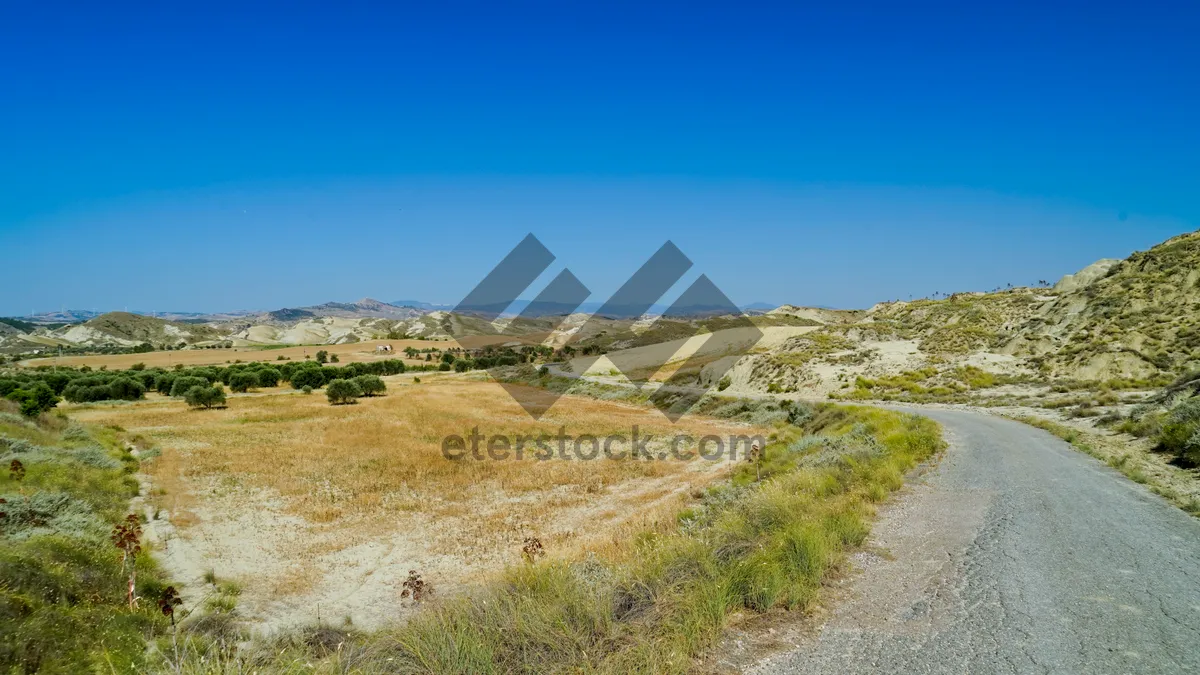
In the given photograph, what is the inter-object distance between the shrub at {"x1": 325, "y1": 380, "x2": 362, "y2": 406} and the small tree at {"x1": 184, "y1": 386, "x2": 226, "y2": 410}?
7912 mm

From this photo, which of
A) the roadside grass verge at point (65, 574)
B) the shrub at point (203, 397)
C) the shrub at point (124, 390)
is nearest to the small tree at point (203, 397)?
the shrub at point (203, 397)

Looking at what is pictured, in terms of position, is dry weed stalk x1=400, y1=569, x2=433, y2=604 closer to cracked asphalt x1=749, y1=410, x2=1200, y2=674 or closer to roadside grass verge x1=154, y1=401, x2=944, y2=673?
roadside grass verge x1=154, y1=401, x2=944, y2=673

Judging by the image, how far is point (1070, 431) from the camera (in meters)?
17.6

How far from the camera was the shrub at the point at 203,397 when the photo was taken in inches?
1607

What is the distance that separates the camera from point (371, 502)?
17.1 m

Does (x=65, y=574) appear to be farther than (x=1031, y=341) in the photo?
No

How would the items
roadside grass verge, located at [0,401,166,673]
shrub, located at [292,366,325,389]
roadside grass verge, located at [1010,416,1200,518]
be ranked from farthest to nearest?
shrub, located at [292,366,325,389] < roadside grass verge, located at [1010,416,1200,518] < roadside grass verge, located at [0,401,166,673]

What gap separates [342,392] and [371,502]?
3423 centimetres

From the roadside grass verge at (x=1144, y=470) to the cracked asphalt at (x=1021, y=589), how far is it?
0.29m

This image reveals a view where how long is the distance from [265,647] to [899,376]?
4121cm

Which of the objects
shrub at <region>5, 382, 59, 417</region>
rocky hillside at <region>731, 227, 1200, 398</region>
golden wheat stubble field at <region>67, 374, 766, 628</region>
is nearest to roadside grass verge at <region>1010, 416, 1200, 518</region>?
golden wheat stubble field at <region>67, 374, 766, 628</region>

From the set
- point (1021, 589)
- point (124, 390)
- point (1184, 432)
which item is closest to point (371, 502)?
point (1021, 589)

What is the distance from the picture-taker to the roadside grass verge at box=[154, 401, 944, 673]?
491cm

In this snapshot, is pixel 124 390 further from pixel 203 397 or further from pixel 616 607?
pixel 616 607
